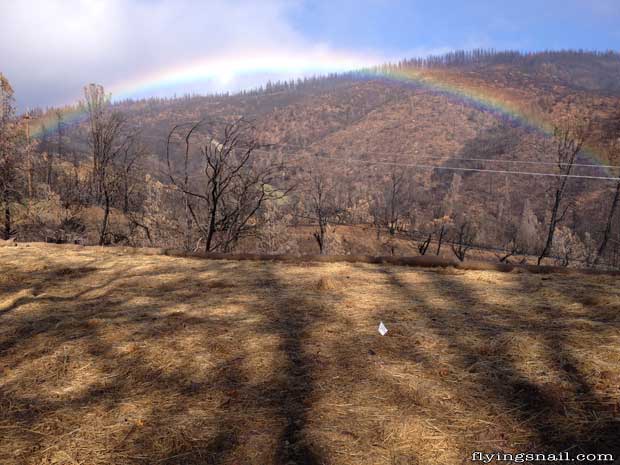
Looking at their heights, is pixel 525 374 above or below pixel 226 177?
below

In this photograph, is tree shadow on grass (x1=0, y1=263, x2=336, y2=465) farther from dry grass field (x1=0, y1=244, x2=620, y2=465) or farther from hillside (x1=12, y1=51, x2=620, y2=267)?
hillside (x1=12, y1=51, x2=620, y2=267)

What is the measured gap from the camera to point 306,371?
2494 mm

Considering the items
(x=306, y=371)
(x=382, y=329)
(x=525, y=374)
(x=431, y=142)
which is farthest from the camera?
(x=431, y=142)

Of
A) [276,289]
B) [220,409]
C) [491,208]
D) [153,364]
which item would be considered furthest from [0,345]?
[491,208]

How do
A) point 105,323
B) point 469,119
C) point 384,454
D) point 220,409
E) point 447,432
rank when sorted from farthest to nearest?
point 469,119 → point 105,323 → point 220,409 → point 447,432 → point 384,454

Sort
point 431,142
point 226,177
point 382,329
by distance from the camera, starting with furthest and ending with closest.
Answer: point 431,142
point 226,177
point 382,329

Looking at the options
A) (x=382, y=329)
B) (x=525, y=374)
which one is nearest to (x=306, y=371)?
(x=382, y=329)

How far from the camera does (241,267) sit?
5.28 meters

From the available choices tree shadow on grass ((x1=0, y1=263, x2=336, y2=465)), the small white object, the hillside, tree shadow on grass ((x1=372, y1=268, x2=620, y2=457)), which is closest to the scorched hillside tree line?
the hillside

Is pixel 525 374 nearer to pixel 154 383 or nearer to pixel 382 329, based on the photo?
pixel 382 329

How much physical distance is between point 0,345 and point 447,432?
116 inches

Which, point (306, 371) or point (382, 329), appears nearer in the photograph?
point (306, 371)

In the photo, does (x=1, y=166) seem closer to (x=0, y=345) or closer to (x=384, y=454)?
(x=0, y=345)

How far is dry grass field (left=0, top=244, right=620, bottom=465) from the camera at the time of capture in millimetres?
1833
